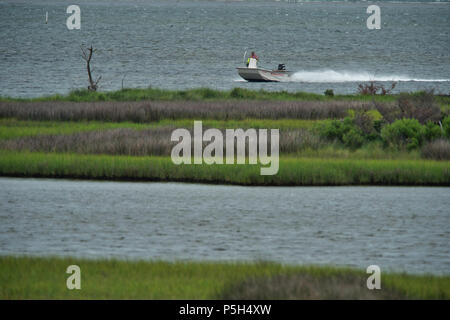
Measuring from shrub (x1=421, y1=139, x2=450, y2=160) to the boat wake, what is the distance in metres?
52.8

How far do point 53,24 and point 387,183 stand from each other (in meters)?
170

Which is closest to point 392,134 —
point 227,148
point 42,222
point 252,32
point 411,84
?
point 227,148

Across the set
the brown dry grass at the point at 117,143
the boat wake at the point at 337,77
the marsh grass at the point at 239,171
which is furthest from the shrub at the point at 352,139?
the boat wake at the point at 337,77

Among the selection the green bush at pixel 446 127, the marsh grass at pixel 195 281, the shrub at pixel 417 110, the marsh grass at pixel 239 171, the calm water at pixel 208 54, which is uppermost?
the calm water at pixel 208 54

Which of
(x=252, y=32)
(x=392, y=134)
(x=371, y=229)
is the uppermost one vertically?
(x=252, y=32)

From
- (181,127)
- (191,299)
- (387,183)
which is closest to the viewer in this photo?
(191,299)

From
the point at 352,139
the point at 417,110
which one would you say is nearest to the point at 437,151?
the point at 417,110

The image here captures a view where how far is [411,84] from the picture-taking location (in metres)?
77.4

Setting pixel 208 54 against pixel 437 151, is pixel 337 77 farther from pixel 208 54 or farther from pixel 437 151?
pixel 437 151

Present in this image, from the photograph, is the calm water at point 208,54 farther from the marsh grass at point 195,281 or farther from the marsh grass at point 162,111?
the marsh grass at point 195,281

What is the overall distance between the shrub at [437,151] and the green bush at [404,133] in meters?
0.64

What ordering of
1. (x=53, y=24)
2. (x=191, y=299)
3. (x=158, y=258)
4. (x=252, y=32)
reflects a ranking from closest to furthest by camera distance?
(x=191, y=299), (x=158, y=258), (x=252, y=32), (x=53, y=24)

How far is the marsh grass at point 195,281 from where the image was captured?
38.7 feet

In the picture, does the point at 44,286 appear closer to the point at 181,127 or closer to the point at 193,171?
the point at 193,171
